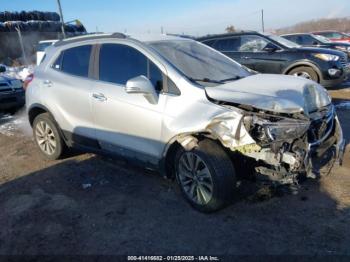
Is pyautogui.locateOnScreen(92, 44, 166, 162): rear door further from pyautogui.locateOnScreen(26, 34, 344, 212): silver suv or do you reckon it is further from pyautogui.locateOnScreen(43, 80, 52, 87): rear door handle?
pyautogui.locateOnScreen(43, 80, 52, 87): rear door handle

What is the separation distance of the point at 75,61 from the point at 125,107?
1310 mm

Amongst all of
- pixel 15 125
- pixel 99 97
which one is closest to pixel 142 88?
pixel 99 97

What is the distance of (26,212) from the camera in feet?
13.8

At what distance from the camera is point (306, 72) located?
977cm

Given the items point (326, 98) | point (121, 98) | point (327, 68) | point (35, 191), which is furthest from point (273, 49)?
point (35, 191)

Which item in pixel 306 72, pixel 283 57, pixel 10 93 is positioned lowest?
pixel 10 93

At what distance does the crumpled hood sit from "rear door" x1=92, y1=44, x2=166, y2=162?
684 mm

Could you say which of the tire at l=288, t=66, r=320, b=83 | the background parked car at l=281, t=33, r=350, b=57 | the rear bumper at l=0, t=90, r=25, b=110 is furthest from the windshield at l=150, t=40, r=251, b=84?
the background parked car at l=281, t=33, r=350, b=57

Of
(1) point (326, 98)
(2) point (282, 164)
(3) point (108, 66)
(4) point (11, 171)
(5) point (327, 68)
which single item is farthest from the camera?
(5) point (327, 68)

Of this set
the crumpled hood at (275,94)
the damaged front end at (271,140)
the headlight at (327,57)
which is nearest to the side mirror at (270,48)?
the headlight at (327,57)

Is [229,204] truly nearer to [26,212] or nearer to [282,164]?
[282,164]

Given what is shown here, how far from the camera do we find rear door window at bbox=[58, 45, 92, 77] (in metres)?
4.98

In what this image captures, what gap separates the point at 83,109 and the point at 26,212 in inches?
56.0

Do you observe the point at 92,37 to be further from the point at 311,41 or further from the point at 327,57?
the point at 311,41
